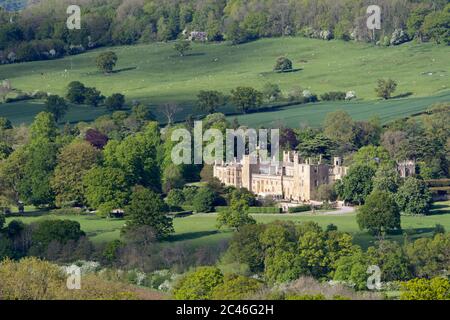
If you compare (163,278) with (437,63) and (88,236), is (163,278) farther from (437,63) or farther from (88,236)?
(437,63)

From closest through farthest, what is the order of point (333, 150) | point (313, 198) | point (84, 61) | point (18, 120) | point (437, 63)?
point (313, 198), point (333, 150), point (18, 120), point (437, 63), point (84, 61)

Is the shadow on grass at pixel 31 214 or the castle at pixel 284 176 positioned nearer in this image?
the shadow on grass at pixel 31 214

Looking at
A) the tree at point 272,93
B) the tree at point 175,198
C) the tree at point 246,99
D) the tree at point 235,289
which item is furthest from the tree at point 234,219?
the tree at point 272,93

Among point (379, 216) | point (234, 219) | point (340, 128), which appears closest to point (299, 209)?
point (234, 219)

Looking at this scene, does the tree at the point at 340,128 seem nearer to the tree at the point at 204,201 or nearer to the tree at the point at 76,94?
the tree at the point at 204,201
